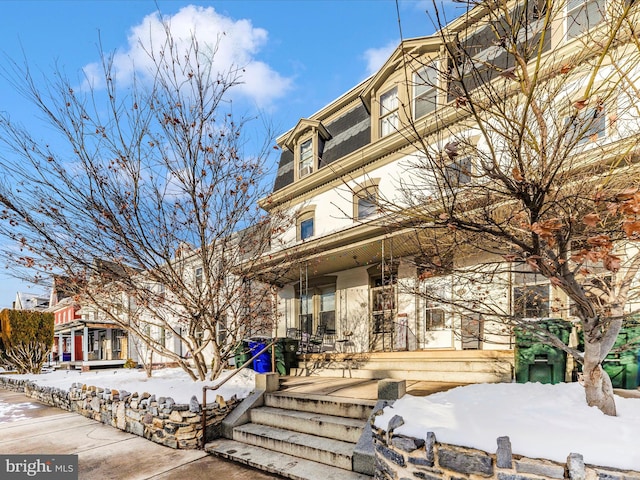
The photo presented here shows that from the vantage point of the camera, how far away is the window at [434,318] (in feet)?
28.0

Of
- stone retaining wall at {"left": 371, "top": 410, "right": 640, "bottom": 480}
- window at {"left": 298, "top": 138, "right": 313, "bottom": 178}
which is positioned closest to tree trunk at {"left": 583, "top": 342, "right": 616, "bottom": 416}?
stone retaining wall at {"left": 371, "top": 410, "right": 640, "bottom": 480}

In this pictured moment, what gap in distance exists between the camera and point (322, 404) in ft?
17.3

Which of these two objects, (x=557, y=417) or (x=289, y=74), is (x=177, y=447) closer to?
(x=557, y=417)

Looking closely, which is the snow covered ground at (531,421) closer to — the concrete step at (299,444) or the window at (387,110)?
the concrete step at (299,444)

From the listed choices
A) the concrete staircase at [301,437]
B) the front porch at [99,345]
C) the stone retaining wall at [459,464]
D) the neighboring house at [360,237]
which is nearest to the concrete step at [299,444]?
the concrete staircase at [301,437]

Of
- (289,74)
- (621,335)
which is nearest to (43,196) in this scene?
(289,74)

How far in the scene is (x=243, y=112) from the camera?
7.06m

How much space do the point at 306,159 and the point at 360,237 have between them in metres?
4.83

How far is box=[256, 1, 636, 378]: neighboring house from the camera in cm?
813

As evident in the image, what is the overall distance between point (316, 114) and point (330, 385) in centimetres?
961

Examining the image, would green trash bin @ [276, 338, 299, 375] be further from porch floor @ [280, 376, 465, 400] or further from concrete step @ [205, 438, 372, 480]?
concrete step @ [205, 438, 372, 480]

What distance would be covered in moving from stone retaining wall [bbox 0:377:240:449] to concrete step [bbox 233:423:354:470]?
1.70 feet

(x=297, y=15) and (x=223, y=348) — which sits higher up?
(x=297, y=15)

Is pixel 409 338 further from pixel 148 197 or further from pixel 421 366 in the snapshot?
pixel 148 197
